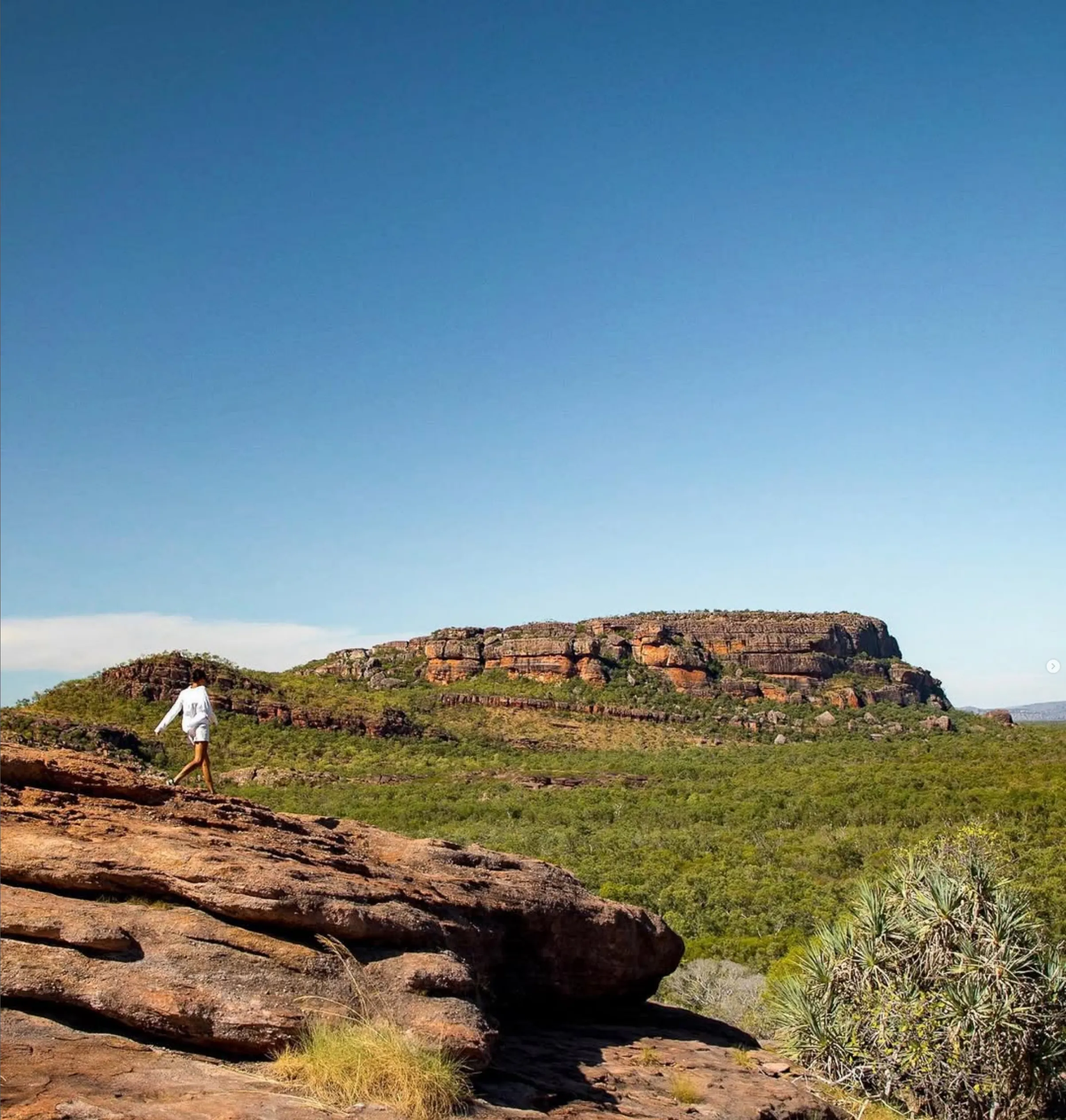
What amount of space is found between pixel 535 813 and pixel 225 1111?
132ft

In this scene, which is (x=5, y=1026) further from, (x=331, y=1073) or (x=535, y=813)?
(x=535, y=813)

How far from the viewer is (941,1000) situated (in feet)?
46.3

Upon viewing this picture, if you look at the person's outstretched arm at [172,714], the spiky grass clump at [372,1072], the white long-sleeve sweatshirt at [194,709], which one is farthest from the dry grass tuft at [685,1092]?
the person's outstretched arm at [172,714]

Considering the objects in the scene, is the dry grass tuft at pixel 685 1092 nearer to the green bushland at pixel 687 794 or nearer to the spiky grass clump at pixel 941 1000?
the spiky grass clump at pixel 941 1000

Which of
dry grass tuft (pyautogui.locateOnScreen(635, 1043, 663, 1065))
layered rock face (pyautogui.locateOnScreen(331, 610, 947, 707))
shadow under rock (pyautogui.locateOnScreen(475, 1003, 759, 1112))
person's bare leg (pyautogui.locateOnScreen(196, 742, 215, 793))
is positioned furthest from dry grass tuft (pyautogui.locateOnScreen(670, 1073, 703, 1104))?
layered rock face (pyautogui.locateOnScreen(331, 610, 947, 707))

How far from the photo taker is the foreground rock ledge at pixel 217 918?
28.5ft

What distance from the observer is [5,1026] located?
8148 millimetres

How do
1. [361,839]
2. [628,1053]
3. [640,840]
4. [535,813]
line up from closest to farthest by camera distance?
[628,1053]
[361,839]
[640,840]
[535,813]

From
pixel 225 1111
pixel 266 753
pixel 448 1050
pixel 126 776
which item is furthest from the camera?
pixel 266 753

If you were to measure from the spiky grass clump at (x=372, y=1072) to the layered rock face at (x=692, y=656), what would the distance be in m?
95.0

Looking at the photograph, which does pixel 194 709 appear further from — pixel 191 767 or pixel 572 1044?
pixel 572 1044

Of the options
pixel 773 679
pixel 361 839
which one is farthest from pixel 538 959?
pixel 773 679

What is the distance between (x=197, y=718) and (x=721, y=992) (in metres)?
14.3

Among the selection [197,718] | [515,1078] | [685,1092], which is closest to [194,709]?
[197,718]
